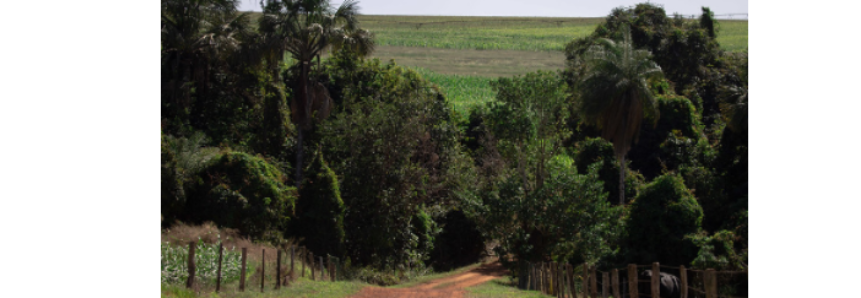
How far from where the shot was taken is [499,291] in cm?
1973

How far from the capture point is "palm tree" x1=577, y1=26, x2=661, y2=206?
2945 cm

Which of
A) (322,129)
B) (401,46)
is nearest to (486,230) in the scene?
(322,129)

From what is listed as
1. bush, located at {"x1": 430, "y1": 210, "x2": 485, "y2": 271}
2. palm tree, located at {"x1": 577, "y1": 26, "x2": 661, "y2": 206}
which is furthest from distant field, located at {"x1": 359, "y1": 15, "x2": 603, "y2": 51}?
palm tree, located at {"x1": 577, "y1": 26, "x2": 661, "y2": 206}

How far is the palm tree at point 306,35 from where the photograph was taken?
2844cm

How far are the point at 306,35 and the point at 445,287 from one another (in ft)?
38.8

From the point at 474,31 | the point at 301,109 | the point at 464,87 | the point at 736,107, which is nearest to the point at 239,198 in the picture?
the point at 301,109

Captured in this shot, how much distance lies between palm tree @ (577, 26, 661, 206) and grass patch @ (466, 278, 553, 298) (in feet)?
22.4

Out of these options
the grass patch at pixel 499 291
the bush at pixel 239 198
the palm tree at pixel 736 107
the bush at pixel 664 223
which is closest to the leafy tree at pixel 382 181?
the grass patch at pixel 499 291

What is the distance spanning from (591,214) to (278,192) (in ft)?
35.4

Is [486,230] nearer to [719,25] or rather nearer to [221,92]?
[221,92]

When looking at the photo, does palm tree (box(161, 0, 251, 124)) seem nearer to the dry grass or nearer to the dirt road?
the dry grass

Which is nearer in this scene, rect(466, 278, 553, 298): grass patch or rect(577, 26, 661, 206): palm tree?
rect(466, 278, 553, 298): grass patch

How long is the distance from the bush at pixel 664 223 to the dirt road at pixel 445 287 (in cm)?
575

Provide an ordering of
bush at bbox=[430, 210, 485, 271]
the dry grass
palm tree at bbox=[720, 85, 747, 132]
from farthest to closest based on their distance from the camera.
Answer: bush at bbox=[430, 210, 485, 271]
palm tree at bbox=[720, 85, 747, 132]
the dry grass
